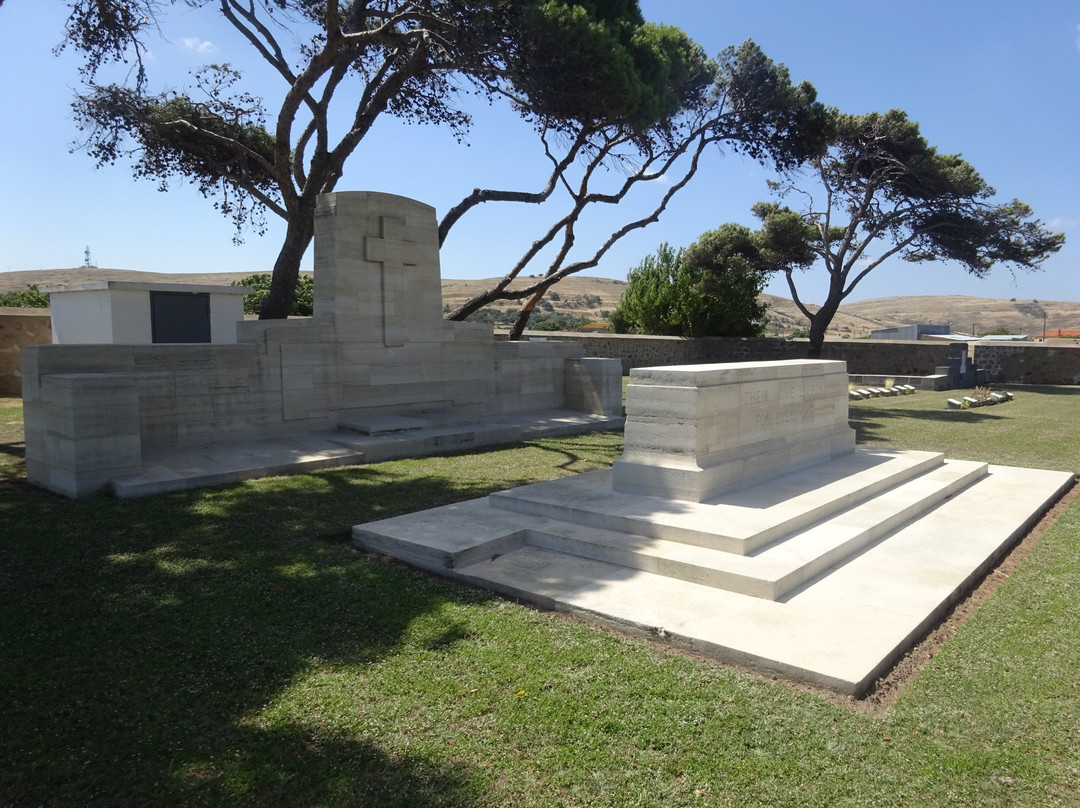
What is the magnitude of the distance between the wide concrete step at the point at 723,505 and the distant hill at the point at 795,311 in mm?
50288

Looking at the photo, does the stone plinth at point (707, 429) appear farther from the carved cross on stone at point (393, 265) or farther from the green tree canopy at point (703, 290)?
the green tree canopy at point (703, 290)

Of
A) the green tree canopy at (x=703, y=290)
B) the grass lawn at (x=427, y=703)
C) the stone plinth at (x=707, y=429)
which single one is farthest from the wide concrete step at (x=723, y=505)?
the green tree canopy at (x=703, y=290)

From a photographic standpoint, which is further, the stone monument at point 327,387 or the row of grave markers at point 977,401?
the row of grave markers at point 977,401

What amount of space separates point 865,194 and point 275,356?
2045 centimetres

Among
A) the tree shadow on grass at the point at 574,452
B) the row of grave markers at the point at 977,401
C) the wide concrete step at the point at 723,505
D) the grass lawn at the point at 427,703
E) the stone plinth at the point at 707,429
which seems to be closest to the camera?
the grass lawn at the point at 427,703

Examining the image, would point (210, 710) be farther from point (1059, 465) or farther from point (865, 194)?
point (865, 194)

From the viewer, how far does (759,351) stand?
26.8 metres

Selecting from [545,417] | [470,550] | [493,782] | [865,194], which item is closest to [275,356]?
[545,417]

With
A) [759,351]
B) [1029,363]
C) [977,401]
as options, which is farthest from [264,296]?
[1029,363]

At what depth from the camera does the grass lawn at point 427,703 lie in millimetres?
2838

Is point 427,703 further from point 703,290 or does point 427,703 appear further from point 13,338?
point 703,290

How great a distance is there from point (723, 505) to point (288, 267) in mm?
10131

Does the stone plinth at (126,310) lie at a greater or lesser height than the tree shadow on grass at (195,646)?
greater

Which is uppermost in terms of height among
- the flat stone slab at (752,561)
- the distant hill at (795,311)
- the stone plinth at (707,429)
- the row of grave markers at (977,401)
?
the distant hill at (795,311)
